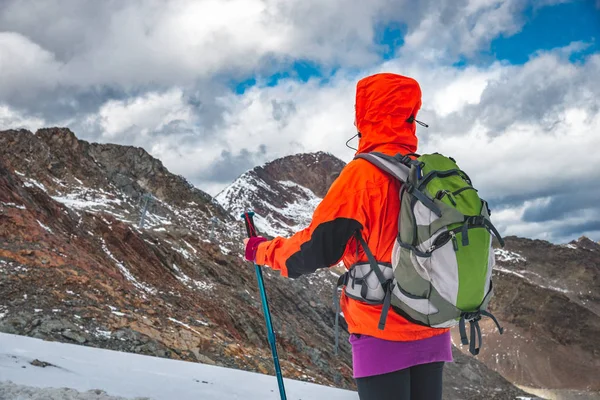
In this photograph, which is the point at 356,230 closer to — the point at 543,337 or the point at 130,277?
the point at 130,277

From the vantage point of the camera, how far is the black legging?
2.68 meters

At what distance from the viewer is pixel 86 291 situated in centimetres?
1305

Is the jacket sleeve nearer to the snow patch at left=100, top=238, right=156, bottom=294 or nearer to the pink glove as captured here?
the pink glove

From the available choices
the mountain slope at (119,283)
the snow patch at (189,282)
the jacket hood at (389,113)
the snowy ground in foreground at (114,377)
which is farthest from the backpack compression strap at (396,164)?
the snow patch at (189,282)

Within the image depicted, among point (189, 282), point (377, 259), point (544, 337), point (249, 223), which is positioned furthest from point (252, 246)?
point (544, 337)

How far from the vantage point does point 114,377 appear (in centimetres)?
534

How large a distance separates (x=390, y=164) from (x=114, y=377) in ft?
15.1

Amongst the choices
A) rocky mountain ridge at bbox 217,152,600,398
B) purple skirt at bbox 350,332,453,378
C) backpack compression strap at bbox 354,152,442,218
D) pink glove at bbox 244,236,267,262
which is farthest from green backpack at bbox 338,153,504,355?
rocky mountain ridge at bbox 217,152,600,398

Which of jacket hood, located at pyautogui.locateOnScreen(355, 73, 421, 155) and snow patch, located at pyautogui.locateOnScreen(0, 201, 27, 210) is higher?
snow patch, located at pyautogui.locateOnScreen(0, 201, 27, 210)

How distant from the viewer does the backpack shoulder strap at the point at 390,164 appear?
2.71 metres

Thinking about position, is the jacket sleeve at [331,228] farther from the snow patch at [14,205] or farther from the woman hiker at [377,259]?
the snow patch at [14,205]

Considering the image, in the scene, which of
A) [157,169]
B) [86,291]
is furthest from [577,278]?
[86,291]

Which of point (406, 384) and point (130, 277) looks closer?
point (406, 384)

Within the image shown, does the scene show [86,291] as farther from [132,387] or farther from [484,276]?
[484,276]
